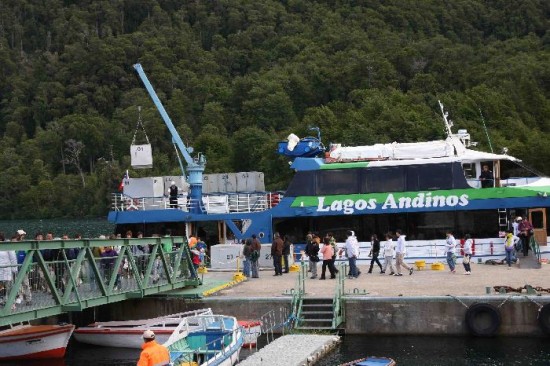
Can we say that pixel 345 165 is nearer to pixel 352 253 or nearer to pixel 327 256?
pixel 352 253

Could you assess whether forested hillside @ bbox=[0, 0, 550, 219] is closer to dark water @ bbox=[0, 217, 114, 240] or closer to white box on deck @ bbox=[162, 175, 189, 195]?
dark water @ bbox=[0, 217, 114, 240]

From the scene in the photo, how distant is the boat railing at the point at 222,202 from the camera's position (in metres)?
38.1

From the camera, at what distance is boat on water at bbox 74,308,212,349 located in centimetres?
2372

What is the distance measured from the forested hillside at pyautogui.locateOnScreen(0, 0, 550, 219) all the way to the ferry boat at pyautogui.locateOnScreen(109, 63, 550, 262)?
42747 mm

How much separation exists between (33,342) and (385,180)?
1632 centimetres

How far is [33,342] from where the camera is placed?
76.2 ft

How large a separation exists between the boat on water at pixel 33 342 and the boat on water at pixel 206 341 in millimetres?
3944

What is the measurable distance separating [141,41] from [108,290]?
15035 cm

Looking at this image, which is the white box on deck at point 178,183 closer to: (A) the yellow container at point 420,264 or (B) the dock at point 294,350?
(A) the yellow container at point 420,264

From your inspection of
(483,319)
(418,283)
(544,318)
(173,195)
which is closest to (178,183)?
(173,195)

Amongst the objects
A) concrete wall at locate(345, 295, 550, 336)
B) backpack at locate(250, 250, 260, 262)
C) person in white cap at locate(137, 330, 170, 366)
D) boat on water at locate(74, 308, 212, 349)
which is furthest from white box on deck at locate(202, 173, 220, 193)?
person in white cap at locate(137, 330, 170, 366)

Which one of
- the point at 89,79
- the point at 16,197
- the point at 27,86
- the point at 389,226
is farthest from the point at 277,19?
the point at 389,226

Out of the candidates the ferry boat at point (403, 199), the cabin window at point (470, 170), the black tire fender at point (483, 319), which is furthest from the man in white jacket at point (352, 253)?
the cabin window at point (470, 170)

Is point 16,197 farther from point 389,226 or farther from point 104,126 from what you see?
point 389,226
